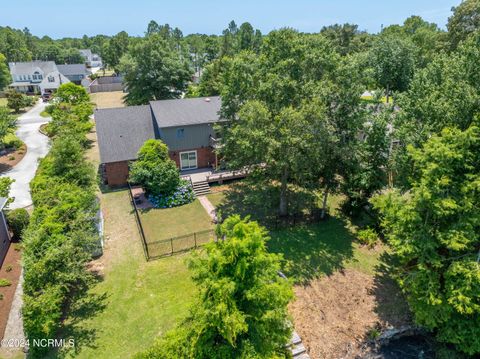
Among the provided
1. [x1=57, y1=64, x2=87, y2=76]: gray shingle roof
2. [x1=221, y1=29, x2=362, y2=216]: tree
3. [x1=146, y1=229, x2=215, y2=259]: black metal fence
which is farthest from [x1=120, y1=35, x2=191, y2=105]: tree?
[x1=57, y1=64, x2=87, y2=76]: gray shingle roof

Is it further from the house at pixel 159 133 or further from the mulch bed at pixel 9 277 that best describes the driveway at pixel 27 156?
the mulch bed at pixel 9 277

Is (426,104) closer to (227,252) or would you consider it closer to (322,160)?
(322,160)

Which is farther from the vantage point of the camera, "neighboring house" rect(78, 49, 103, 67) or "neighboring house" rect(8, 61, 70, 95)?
"neighboring house" rect(78, 49, 103, 67)

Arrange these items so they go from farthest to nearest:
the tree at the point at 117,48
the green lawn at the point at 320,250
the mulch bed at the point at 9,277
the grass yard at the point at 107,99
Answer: the tree at the point at 117,48, the grass yard at the point at 107,99, the green lawn at the point at 320,250, the mulch bed at the point at 9,277

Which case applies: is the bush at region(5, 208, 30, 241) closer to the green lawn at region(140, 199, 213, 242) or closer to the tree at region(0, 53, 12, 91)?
the green lawn at region(140, 199, 213, 242)

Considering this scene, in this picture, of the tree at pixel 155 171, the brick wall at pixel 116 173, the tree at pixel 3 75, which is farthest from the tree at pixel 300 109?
the tree at pixel 3 75

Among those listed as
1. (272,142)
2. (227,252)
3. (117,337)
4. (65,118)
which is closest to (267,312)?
(227,252)

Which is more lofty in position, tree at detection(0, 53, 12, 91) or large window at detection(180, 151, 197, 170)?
tree at detection(0, 53, 12, 91)
